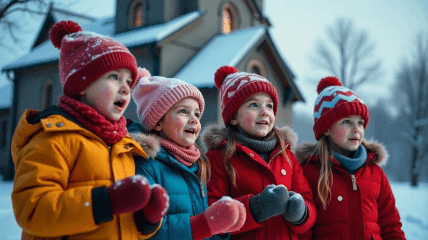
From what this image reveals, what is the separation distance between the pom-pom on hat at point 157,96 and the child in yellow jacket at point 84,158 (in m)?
0.39

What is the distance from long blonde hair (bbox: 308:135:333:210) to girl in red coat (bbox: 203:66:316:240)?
12 centimetres

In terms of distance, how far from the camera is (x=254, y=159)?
2473 millimetres

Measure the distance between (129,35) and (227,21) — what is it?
456 centimetres

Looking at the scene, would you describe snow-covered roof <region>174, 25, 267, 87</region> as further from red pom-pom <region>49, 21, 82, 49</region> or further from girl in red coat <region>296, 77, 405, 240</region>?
red pom-pom <region>49, 21, 82, 49</region>

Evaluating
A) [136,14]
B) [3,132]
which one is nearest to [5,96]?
→ [3,132]

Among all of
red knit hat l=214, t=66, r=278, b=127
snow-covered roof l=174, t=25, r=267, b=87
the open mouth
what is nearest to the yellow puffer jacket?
the open mouth

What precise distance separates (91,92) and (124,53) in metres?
0.28

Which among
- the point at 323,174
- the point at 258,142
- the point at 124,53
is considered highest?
the point at 124,53

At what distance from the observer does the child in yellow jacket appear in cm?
145

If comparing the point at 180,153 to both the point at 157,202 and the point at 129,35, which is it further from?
the point at 129,35

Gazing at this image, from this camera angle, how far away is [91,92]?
1.83 m

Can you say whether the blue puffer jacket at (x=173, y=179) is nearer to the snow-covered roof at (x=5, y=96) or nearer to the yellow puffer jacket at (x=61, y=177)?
the yellow puffer jacket at (x=61, y=177)

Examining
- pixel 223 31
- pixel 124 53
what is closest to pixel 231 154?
pixel 124 53

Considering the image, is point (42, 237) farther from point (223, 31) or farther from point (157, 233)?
point (223, 31)
